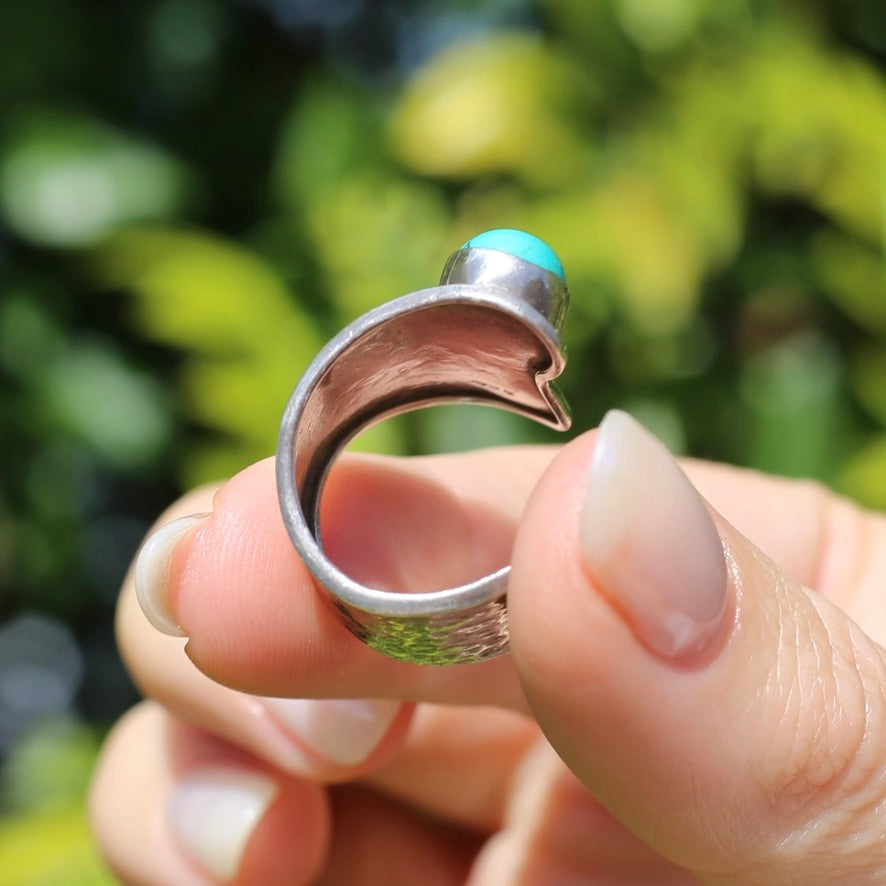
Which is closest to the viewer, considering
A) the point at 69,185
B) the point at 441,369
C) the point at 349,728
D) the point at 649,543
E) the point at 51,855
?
the point at 649,543

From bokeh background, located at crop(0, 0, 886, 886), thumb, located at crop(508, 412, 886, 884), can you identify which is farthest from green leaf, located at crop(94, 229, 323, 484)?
thumb, located at crop(508, 412, 886, 884)

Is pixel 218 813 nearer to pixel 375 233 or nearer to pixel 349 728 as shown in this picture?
pixel 349 728

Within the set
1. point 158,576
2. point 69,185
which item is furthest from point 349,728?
point 69,185

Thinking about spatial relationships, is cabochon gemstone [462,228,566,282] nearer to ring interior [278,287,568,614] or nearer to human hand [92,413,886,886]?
ring interior [278,287,568,614]

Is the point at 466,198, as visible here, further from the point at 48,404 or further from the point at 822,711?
the point at 822,711

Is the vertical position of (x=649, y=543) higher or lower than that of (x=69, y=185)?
higher

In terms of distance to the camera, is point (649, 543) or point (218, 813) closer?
point (649, 543)
